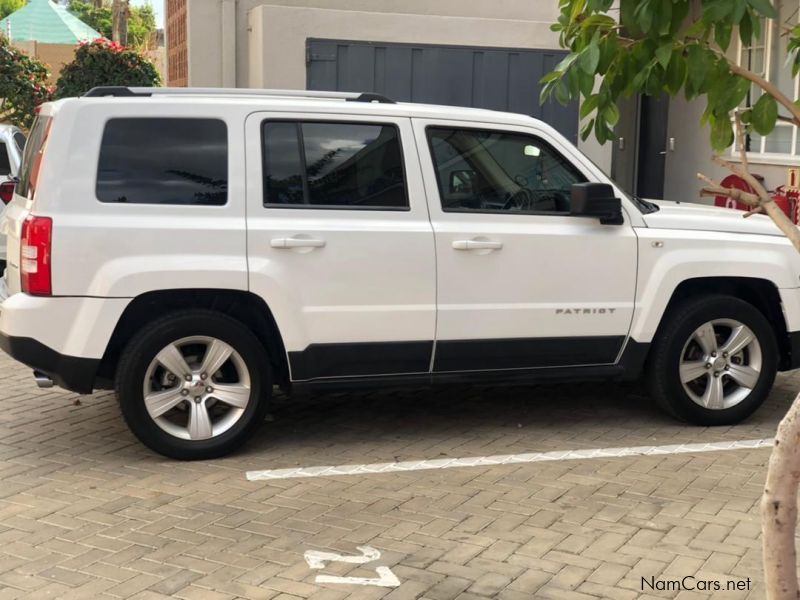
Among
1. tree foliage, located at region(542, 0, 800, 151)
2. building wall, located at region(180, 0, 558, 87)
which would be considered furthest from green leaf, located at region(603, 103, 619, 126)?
building wall, located at region(180, 0, 558, 87)

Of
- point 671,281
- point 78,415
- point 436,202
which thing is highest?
point 436,202

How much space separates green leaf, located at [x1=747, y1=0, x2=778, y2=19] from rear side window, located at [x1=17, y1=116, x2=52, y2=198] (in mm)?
4152

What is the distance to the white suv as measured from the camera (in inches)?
222

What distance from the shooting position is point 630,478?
5.64m

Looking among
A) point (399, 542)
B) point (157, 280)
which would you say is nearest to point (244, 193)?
point (157, 280)

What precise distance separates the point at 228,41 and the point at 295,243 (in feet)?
24.3

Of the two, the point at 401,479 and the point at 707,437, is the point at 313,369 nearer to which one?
the point at 401,479

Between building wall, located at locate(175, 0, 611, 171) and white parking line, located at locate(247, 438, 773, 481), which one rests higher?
building wall, located at locate(175, 0, 611, 171)

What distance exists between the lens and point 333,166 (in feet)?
19.9

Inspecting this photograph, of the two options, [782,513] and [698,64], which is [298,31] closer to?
[698,64]

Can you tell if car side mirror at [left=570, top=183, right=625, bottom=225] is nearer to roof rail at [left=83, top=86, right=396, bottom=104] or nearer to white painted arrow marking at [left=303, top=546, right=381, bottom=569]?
roof rail at [left=83, top=86, right=396, bottom=104]

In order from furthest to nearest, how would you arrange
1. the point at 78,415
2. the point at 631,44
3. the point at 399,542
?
the point at 78,415 → the point at 399,542 → the point at 631,44

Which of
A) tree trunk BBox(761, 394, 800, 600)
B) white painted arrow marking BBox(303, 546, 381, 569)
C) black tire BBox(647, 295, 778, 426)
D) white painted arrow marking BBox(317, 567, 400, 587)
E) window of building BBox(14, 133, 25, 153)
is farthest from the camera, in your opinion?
window of building BBox(14, 133, 25, 153)

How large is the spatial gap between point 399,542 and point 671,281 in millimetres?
2658
